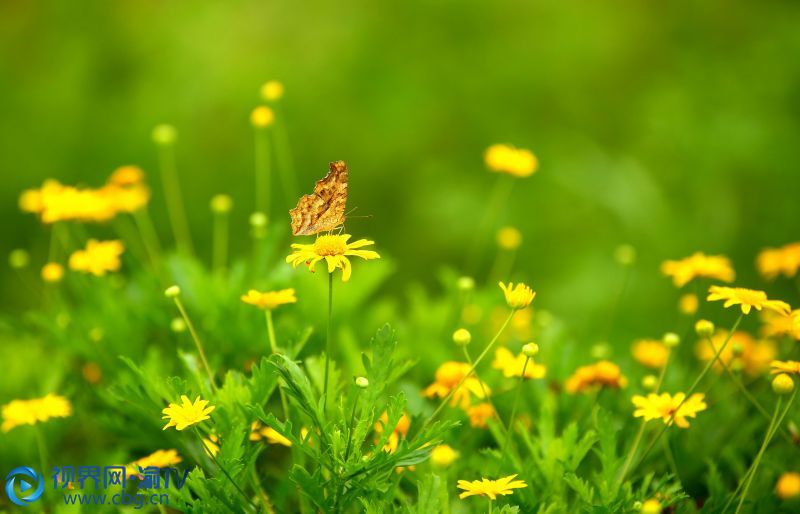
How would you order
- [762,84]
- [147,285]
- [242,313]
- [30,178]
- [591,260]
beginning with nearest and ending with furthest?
1. [242,313]
2. [147,285]
3. [762,84]
4. [591,260]
5. [30,178]

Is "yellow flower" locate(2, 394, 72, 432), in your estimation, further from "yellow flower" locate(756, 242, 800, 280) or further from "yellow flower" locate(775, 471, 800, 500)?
"yellow flower" locate(756, 242, 800, 280)

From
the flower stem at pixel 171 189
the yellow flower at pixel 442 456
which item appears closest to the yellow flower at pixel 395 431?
the yellow flower at pixel 442 456

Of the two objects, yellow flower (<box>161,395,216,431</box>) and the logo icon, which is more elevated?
yellow flower (<box>161,395,216,431</box>)

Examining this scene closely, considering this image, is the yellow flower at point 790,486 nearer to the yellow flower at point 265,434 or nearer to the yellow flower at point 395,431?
the yellow flower at point 395,431

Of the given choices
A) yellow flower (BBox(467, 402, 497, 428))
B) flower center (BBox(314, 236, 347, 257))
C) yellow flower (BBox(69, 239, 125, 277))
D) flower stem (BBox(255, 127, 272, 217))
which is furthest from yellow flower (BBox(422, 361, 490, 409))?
flower stem (BBox(255, 127, 272, 217))

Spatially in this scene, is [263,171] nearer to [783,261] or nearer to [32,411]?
[32,411]

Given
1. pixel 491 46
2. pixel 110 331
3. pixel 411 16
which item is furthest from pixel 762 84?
pixel 110 331

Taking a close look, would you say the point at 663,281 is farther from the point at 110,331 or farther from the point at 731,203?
the point at 110,331
